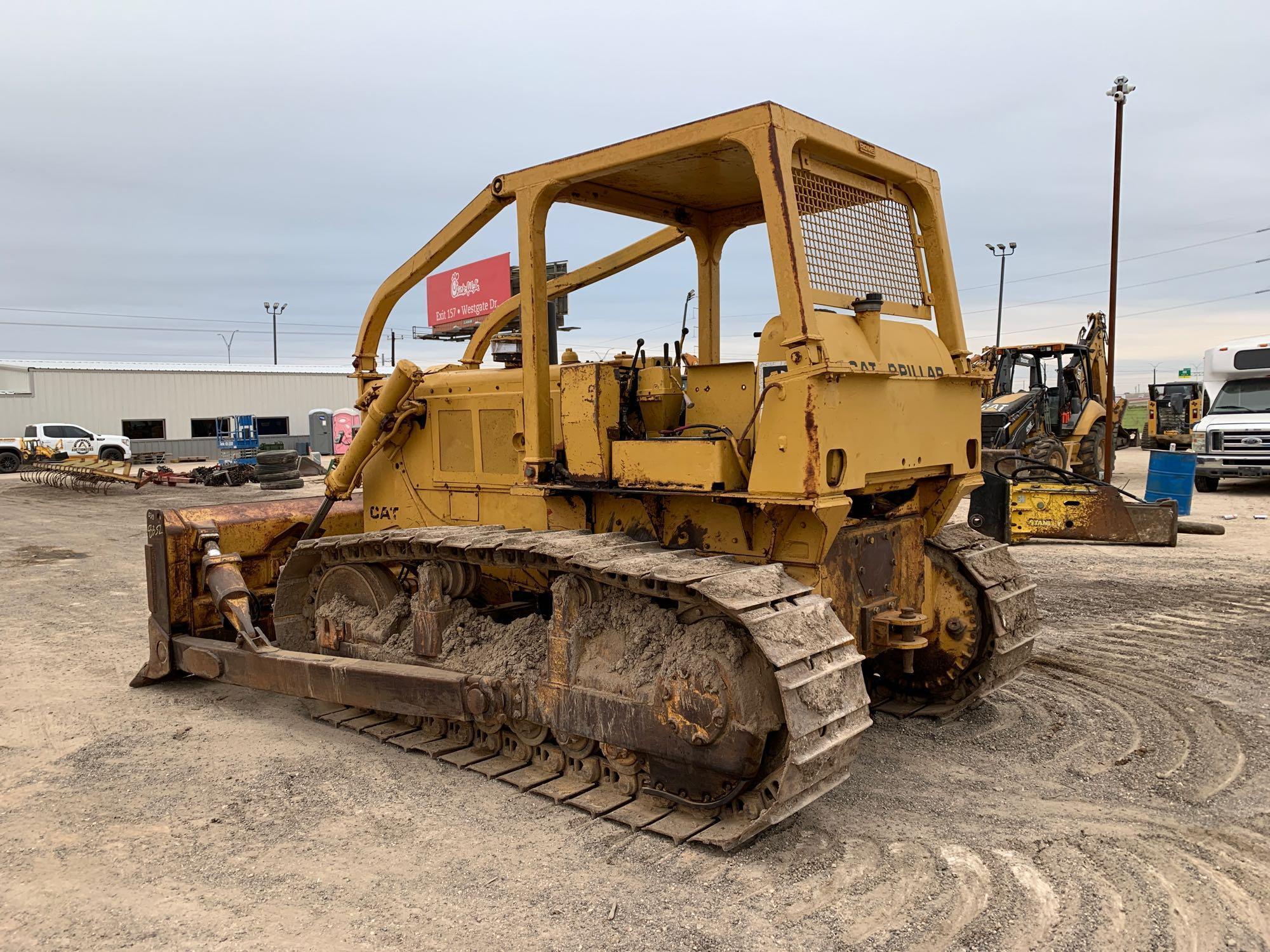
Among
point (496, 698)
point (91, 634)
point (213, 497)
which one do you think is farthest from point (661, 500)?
point (213, 497)

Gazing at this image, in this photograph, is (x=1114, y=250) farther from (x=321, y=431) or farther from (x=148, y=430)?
(x=148, y=430)

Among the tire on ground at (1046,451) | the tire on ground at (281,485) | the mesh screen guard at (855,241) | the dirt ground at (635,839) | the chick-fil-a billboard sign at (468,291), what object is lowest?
the dirt ground at (635,839)

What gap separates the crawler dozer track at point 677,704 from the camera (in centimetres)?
393

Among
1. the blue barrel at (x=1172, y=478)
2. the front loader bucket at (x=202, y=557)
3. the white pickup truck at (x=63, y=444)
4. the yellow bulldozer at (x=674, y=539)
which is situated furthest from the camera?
the white pickup truck at (x=63, y=444)

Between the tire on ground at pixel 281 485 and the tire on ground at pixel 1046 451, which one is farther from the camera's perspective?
the tire on ground at pixel 281 485

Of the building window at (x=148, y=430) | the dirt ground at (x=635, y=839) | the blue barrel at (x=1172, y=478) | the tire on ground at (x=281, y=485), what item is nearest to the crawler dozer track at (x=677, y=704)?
the dirt ground at (x=635, y=839)

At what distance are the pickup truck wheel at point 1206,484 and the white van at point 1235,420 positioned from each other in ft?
0.04

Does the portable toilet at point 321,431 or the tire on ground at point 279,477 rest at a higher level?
the portable toilet at point 321,431

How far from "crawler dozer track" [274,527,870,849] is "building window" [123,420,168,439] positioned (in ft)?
147

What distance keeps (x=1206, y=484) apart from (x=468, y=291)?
3023 centimetres

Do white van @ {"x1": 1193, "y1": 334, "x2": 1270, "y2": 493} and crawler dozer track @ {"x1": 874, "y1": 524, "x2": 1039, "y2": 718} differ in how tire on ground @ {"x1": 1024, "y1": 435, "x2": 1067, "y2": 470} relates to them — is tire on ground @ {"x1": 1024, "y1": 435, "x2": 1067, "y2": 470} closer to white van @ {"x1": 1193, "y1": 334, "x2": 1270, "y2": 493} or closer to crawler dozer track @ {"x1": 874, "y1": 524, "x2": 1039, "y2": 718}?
white van @ {"x1": 1193, "y1": 334, "x2": 1270, "y2": 493}

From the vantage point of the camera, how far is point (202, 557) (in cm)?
693

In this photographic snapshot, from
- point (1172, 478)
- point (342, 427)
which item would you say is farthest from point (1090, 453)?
point (342, 427)

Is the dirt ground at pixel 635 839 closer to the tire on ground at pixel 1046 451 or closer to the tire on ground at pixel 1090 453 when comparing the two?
the tire on ground at pixel 1046 451
